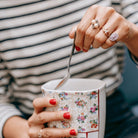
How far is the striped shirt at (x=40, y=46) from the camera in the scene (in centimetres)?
69

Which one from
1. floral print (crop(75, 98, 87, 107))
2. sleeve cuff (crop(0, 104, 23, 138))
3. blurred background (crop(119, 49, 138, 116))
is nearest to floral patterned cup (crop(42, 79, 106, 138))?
floral print (crop(75, 98, 87, 107))

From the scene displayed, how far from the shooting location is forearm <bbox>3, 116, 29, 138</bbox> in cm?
62

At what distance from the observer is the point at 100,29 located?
49cm

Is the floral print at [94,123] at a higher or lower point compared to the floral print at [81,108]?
lower

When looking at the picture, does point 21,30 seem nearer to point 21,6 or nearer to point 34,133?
point 21,6

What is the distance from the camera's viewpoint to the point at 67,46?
2.38ft

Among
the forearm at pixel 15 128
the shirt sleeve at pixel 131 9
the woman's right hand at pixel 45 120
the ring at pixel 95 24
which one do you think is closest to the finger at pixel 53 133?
the woman's right hand at pixel 45 120

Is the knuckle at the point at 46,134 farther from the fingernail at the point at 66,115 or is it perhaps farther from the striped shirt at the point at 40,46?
the striped shirt at the point at 40,46

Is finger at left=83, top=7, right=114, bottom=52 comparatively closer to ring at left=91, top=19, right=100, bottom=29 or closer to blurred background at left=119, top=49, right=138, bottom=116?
ring at left=91, top=19, right=100, bottom=29

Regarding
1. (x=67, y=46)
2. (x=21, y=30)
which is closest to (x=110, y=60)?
(x=67, y=46)

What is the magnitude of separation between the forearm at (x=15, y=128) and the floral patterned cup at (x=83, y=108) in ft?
0.59

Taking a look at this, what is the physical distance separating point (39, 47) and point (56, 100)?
30 cm

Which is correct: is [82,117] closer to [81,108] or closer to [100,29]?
[81,108]

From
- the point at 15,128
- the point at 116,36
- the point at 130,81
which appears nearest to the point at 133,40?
the point at 116,36
